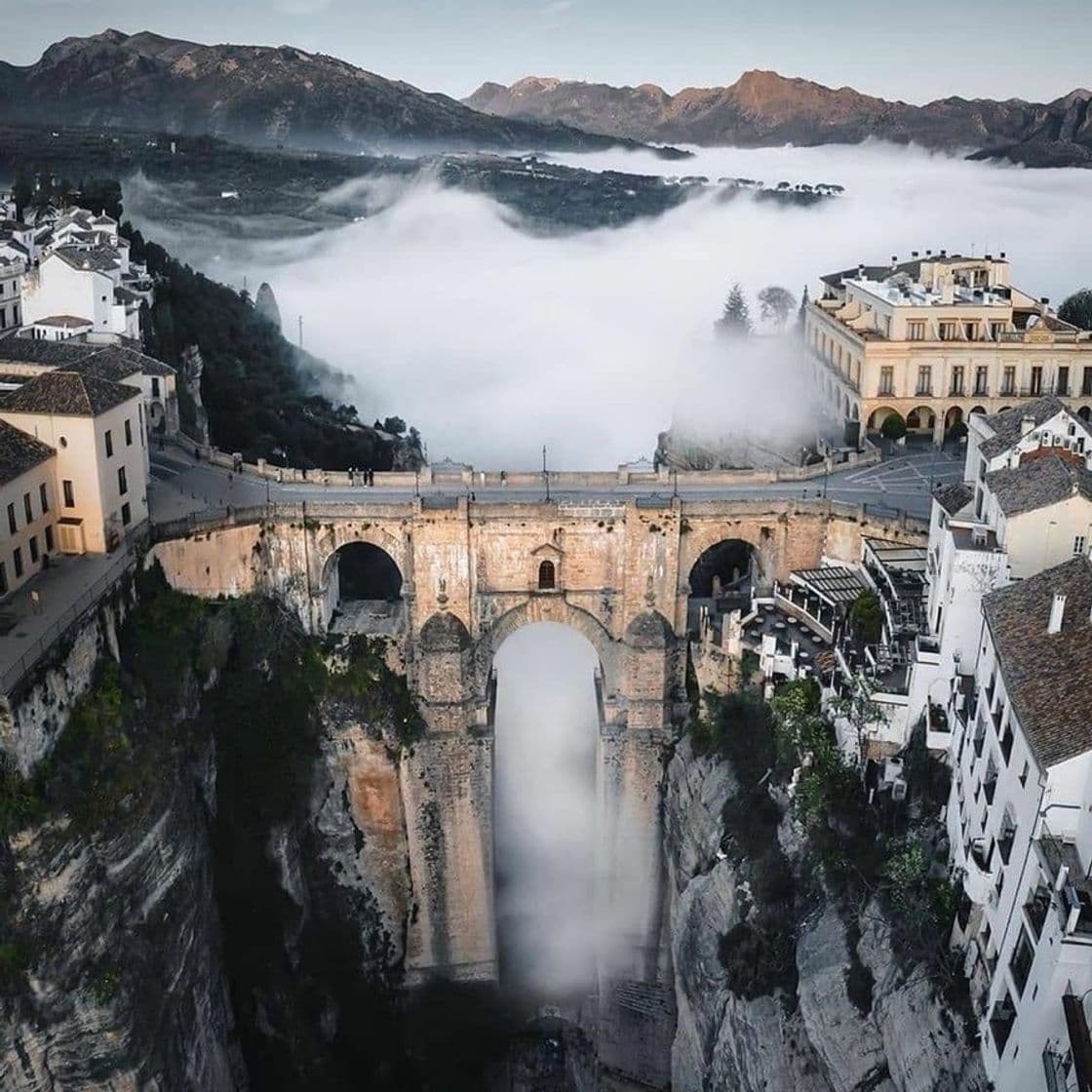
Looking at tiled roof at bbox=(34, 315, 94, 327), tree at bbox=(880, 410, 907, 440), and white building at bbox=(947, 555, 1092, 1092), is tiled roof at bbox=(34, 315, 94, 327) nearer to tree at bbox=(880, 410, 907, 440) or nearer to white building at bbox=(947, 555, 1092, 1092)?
tree at bbox=(880, 410, 907, 440)

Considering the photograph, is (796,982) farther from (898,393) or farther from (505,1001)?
(898,393)

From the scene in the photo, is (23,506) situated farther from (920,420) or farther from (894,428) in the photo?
(920,420)

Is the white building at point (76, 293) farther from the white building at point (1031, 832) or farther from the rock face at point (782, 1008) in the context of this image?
the white building at point (1031, 832)

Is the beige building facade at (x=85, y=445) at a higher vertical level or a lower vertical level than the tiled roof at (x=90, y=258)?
lower

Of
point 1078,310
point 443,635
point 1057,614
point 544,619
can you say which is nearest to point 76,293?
point 443,635

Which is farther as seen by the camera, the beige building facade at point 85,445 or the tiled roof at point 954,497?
the beige building facade at point 85,445

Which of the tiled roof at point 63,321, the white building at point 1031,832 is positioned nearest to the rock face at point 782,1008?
the white building at point 1031,832
